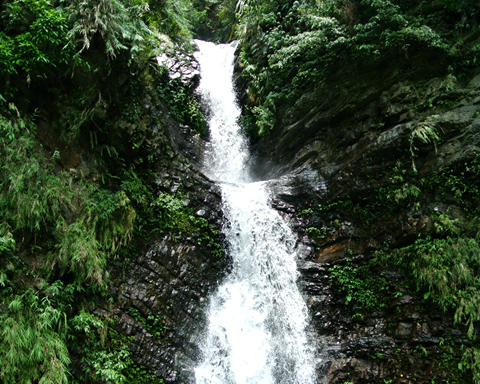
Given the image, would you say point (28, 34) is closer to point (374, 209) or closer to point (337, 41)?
point (337, 41)

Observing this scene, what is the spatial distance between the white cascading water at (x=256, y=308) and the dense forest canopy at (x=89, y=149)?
1.00m

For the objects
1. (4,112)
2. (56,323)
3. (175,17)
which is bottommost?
(56,323)

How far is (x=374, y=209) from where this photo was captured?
754cm

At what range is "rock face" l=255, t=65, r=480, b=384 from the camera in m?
5.90

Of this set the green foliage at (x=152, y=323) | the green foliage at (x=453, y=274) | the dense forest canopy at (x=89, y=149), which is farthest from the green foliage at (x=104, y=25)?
the green foliage at (x=453, y=274)

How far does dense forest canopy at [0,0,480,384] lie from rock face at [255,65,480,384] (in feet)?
1.58

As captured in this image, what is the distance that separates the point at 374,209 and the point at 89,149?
6727 mm

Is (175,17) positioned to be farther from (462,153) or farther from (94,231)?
(462,153)

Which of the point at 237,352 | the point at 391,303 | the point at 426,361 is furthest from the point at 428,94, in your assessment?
the point at 237,352

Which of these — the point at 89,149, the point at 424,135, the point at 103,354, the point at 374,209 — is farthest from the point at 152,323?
the point at 424,135

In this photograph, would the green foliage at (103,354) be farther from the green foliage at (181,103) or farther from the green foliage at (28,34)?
the green foliage at (181,103)

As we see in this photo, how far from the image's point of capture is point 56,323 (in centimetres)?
491

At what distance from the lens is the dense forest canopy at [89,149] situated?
485 cm

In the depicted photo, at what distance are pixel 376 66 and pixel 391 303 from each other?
245 inches
